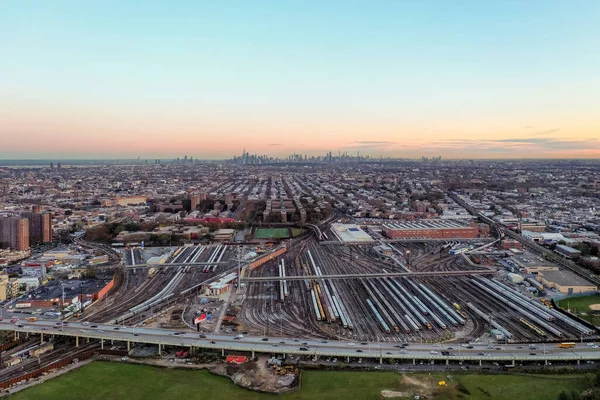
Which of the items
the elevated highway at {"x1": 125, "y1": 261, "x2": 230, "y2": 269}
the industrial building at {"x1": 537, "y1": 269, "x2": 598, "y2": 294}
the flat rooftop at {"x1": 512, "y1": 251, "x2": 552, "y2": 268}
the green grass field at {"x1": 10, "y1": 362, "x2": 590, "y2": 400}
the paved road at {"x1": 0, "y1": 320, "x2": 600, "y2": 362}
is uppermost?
the flat rooftop at {"x1": 512, "y1": 251, "x2": 552, "y2": 268}

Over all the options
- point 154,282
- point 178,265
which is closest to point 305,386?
point 154,282

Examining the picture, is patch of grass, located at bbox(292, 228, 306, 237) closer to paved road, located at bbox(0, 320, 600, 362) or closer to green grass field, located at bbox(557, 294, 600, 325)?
green grass field, located at bbox(557, 294, 600, 325)

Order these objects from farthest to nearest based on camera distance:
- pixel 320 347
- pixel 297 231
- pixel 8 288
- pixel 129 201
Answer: pixel 129 201
pixel 297 231
pixel 8 288
pixel 320 347

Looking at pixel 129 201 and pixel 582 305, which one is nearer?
pixel 582 305

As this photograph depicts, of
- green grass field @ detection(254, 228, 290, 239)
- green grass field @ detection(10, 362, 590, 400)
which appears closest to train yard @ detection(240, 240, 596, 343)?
green grass field @ detection(10, 362, 590, 400)

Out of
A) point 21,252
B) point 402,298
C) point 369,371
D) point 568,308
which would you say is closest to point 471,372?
point 369,371

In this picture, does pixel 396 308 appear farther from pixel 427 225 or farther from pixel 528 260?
pixel 427 225

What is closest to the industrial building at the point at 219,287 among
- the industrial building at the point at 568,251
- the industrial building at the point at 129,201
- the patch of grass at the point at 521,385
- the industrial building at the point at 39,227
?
the patch of grass at the point at 521,385
